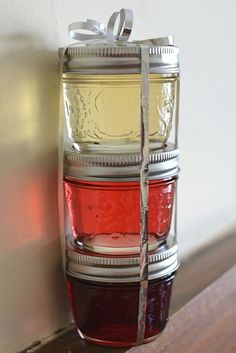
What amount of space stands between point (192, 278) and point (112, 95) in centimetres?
31

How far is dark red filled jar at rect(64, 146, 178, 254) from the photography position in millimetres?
457

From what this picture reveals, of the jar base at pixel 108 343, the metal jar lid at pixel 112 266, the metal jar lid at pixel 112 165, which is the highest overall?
the metal jar lid at pixel 112 165

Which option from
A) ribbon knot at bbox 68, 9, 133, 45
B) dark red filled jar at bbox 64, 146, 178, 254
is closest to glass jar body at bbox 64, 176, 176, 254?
dark red filled jar at bbox 64, 146, 178, 254

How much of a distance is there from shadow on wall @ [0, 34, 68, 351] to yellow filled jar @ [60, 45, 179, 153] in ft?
0.07

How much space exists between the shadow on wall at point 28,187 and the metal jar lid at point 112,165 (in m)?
0.03

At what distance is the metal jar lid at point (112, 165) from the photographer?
1.49 feet

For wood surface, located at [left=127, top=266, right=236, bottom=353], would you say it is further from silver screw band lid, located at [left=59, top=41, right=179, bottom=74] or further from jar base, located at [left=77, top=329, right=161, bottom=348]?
silver screw band lid, located at [left=59, top=41, right=179, bottom=74]

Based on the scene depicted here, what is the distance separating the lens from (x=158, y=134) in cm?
48

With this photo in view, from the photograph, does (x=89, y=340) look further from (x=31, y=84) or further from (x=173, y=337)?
(x=31, y=84)

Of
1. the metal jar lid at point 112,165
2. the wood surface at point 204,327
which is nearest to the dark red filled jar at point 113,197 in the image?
the metal jar lid at point 112,165

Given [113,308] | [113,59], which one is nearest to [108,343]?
[113,308]

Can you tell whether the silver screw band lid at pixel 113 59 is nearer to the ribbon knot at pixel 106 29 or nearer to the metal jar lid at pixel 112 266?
the ribbon knot at pixel 106 29

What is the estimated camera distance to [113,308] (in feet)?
1.57

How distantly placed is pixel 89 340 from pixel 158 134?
0.64 feet
